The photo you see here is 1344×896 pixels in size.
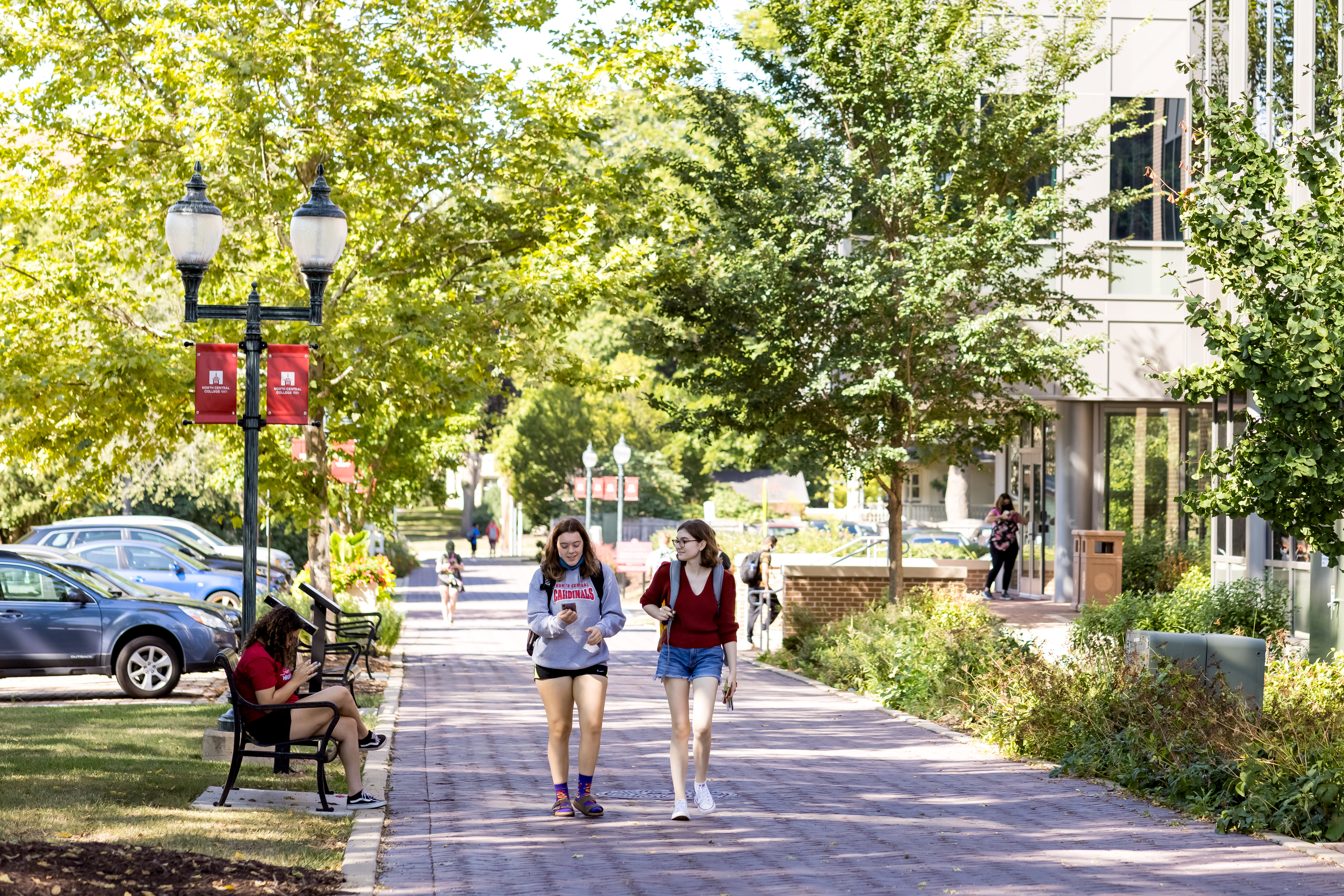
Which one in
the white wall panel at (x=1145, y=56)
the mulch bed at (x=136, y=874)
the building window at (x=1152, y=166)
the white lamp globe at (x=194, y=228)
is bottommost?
the mulch bed at (x=136, y=874)

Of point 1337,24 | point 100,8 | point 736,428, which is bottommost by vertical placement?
point 736,428

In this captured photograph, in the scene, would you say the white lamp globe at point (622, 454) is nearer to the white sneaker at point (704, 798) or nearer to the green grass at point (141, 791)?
the green grass at point (141, 791)

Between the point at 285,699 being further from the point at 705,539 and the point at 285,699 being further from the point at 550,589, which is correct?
the point at 705,539

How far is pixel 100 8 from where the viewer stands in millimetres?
15945

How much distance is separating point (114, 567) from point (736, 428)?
11639mm

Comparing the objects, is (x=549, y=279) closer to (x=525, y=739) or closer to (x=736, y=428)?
(x=736, y=428)

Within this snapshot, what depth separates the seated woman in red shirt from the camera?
28.6 feet

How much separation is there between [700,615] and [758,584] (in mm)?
12682

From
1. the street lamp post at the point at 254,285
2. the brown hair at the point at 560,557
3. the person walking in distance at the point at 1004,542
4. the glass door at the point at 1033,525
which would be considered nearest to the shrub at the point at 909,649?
the brown hair at the point at 560,557

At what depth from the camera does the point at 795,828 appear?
336 inches

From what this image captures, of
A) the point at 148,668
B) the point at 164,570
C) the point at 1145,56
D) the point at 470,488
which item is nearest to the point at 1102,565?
the point at 1145,56

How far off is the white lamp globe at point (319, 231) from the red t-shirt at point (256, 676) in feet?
11.2

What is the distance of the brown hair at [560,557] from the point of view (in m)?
8.59

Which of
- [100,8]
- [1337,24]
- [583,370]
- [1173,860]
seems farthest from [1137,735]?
[100,8]
